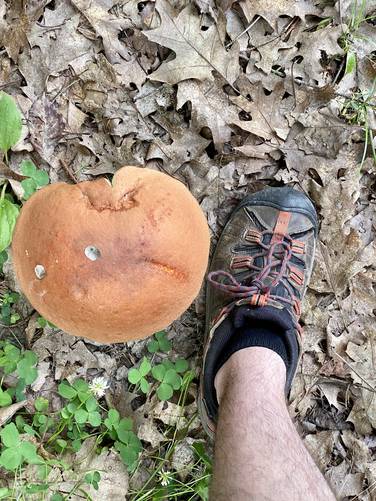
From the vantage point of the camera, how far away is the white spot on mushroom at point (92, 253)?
1.66 meters

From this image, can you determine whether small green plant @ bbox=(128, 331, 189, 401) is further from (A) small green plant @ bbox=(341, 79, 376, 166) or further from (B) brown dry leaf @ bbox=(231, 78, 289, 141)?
(A) small green plant @ bbox=(341, 79, 376, 166)

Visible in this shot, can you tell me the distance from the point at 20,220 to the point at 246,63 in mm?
1697

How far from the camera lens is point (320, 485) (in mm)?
2199

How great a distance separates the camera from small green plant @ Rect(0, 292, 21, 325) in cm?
275

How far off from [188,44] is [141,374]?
5.65 feet

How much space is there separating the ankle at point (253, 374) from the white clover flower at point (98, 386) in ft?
1.83

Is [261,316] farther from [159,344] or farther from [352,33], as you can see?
[352,33]

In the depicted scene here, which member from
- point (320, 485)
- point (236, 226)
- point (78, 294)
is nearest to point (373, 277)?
point (236, 226)

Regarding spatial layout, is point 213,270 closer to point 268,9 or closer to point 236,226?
point 236,226

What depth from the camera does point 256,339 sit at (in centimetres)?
263

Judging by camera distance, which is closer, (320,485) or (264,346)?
(320,485)

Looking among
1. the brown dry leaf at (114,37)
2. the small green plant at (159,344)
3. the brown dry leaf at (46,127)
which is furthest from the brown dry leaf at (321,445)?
the brown dry leaf at (114,37)

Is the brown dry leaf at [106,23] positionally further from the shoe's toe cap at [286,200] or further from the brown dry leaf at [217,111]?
the shoe's toe cap at [286,200]

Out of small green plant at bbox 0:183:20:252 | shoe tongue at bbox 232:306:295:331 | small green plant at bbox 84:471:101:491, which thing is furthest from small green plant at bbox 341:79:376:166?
small green plant at bbox 84:471:101:491
